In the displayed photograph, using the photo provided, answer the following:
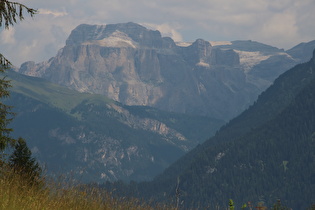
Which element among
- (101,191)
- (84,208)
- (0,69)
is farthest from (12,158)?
(84,208)

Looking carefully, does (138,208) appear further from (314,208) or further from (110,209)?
(314,208)

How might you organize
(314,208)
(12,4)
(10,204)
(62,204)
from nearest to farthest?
(10,204) → (62,204) → (12,4) → (314,208)

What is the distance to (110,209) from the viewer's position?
1727 centimetres

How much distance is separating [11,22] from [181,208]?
8.38 m

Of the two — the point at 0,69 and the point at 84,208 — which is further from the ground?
the point at 0,69

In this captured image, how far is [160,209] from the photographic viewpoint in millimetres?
17766

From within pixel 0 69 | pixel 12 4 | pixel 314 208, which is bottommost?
pixel 314 208

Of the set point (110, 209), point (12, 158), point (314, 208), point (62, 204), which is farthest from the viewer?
point (314, 208)

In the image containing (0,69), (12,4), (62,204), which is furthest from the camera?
(0,69)

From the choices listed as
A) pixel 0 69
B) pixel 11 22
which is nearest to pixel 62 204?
pixel 11 22

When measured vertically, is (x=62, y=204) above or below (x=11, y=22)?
below

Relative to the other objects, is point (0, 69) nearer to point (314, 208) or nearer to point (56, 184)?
point (56, 184)

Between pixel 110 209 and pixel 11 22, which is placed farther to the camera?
pixel 11 22

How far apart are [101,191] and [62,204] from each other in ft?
9.28
